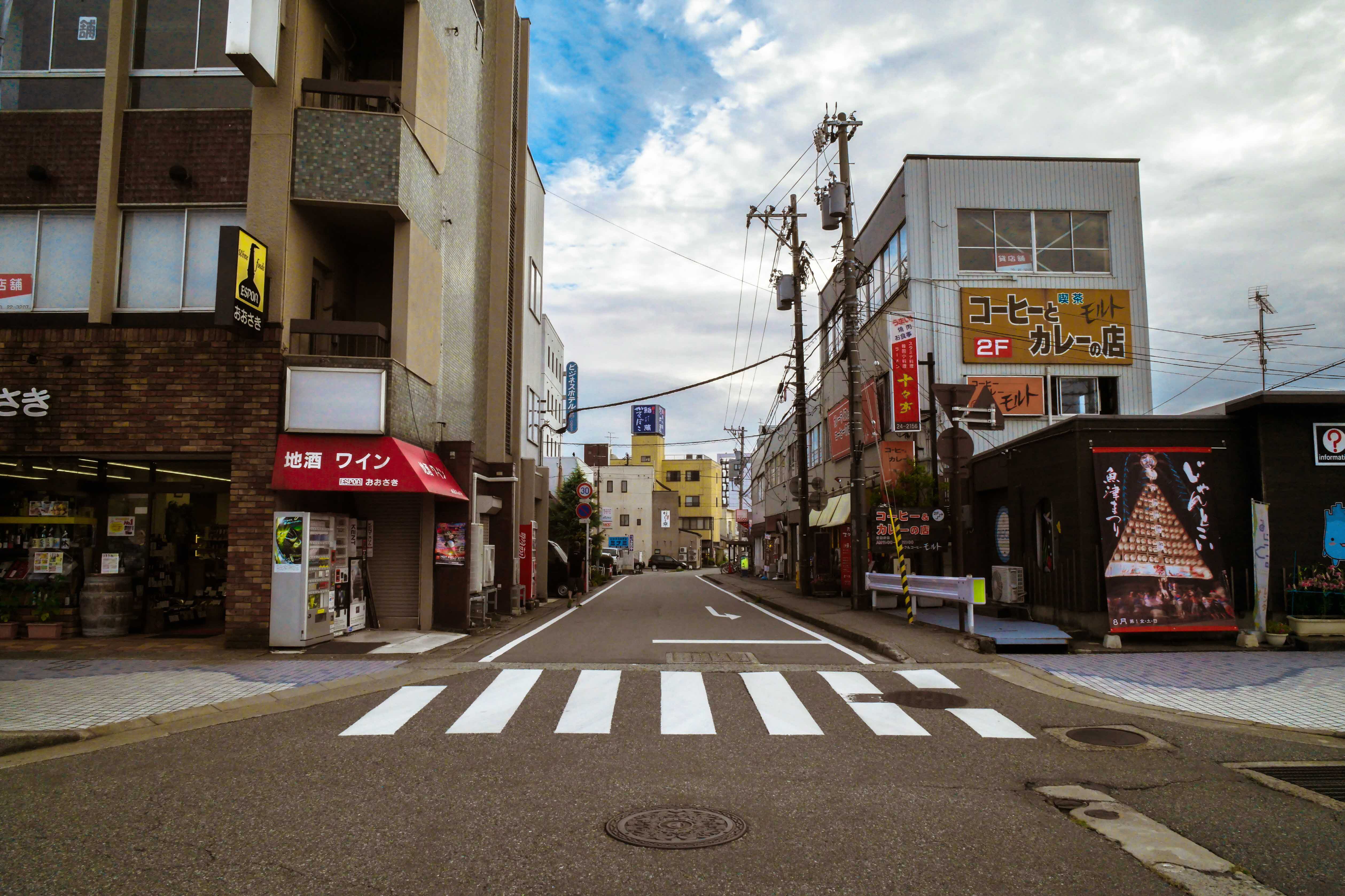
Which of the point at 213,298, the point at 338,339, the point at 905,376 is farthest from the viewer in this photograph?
the point at 905,376

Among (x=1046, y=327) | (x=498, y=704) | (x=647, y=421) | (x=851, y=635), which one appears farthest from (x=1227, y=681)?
(x=647, y=421)

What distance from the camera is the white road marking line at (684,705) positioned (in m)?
7.61

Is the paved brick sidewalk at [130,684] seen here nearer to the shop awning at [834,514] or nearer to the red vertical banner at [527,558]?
the red vertical banner at [527,558]

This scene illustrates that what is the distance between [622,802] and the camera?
18.0 ft

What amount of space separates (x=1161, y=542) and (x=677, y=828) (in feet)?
36.2

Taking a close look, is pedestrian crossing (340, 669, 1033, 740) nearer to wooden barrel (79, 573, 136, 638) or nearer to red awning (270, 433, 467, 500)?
red awning (270, 433, 467, 500)

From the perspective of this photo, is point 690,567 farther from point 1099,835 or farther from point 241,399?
point 1099,835

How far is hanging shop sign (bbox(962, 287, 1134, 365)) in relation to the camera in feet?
78.6

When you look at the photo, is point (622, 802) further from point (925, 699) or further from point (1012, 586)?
point (1012, 586)

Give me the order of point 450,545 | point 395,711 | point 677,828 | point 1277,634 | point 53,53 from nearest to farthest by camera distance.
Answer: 1. point 677,828
2. point 395,711
3. point 1277,634
4. point 53,53
5. point 450,545

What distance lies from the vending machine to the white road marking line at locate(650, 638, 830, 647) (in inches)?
210

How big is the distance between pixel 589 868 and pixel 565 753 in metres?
2.42

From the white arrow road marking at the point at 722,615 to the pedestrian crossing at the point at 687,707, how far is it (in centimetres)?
909

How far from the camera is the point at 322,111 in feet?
45.5
